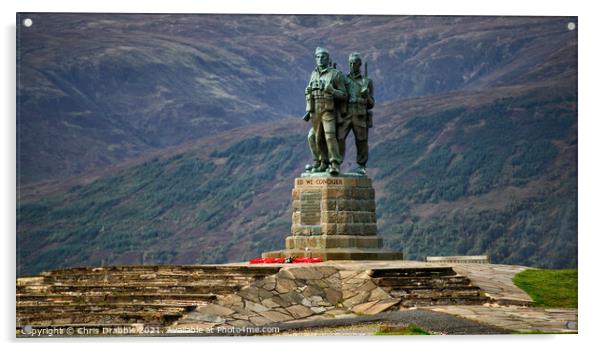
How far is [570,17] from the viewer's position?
1633 inches

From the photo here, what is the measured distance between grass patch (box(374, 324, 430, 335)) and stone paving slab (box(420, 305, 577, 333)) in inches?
66.8

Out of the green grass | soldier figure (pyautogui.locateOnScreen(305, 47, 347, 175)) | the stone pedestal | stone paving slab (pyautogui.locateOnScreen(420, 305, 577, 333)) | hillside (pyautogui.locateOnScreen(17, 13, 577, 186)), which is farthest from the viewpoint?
hillside (pyautogui.locateOnScreen(17, 13, 577, 186))

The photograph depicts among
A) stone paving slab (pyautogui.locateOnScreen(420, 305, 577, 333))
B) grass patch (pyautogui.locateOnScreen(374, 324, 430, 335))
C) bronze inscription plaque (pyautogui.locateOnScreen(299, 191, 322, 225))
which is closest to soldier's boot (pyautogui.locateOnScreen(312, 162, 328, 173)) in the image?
bronze inscription plaque (pyautogui.locateOnScreen(299, 191, 322, 225))

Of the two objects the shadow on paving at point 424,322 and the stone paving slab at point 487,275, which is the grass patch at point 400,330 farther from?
the stone paving slab at point 487,275

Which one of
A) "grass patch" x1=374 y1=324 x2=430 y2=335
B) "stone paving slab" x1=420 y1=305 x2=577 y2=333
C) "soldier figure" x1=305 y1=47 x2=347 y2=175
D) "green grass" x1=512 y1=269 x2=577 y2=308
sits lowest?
"grass patch" x1=374 y1=324 x2=430 y2=335

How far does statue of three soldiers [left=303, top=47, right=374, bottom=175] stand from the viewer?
50250mm

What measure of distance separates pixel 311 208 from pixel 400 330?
1186 centimetres

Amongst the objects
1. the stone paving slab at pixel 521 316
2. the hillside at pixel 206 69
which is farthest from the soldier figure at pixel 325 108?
the hillside at pixel 206 69

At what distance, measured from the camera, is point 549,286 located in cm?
4488

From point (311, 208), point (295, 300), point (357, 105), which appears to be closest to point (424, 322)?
point (295, 300)

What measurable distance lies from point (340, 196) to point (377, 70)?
243ft

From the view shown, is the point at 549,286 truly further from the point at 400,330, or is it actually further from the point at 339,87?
the point at 339,87

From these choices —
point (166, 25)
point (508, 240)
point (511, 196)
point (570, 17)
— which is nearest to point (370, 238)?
point (570, 17)

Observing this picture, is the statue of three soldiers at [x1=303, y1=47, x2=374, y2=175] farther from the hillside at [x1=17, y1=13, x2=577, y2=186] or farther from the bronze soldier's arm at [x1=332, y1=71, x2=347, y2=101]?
the hillside at [x1=17, y1=13, x2=577, y2=186]
